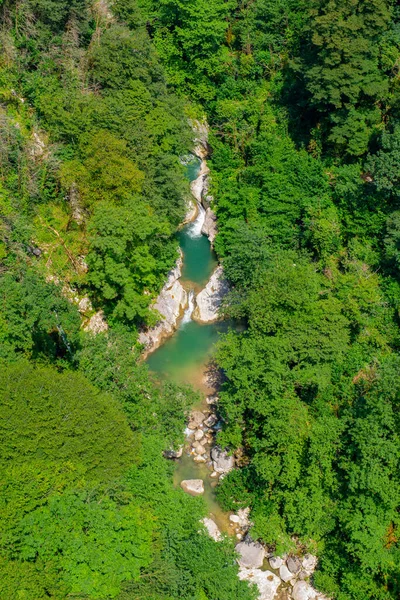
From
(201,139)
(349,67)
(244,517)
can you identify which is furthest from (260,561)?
(201,139)

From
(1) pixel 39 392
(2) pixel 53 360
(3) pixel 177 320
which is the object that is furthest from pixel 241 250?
(1) pixel 39 392

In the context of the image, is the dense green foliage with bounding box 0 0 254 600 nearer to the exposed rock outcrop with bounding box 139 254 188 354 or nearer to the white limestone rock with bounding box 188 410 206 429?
the exposed rock outcrop with bounding box 139 254 188 354

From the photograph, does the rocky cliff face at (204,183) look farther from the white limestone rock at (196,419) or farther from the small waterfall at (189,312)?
the white limestone rock at (196,419)

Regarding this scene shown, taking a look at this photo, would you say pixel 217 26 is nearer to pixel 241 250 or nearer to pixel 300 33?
pixel 300 33

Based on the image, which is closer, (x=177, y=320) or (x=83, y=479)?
(x=83, y=479)

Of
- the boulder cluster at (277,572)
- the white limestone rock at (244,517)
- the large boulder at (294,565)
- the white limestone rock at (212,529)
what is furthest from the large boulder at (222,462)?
the large boulder at (294,565)

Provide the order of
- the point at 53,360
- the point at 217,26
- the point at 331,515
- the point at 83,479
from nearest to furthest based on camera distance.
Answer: the point at 83,479, the point at 331,515, the point at 53,360, the point at 217,26
